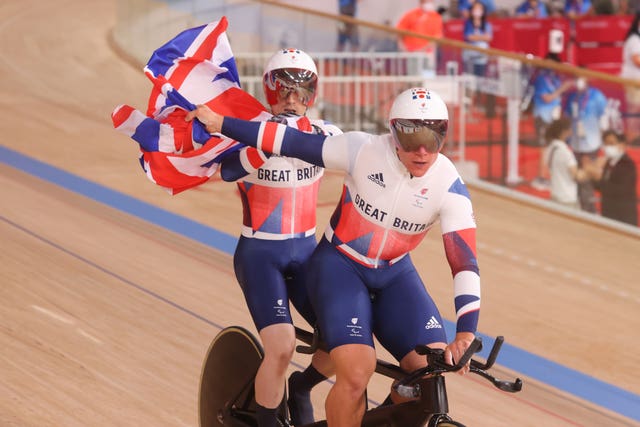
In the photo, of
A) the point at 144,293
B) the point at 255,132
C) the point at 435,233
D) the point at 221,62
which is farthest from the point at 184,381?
the point at 435,233

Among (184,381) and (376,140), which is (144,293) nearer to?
(184,381)

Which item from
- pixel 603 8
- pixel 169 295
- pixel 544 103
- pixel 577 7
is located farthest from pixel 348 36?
pixel 577 7

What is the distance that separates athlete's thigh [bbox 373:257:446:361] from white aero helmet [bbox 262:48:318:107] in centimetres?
74

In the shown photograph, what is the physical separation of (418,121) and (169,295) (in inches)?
128

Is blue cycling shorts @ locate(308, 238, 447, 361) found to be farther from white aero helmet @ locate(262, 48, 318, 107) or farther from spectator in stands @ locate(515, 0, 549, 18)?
spectator in stands @ locate(515, 0, 549, 18)

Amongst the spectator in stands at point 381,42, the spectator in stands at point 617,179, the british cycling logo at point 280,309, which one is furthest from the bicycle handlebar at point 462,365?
the spectator in stands at point 381,42

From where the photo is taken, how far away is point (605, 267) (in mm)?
6938

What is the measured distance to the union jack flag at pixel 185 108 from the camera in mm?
3691

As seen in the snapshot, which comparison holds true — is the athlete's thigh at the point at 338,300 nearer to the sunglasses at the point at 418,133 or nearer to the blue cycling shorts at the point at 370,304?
the blue cycling shorts at the point at 370,304

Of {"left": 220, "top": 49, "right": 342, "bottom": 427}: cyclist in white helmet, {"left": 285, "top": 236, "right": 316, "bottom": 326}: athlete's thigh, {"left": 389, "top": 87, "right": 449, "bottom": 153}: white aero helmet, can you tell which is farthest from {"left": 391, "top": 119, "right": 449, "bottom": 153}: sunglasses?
{"left": 285, "top": 236, "right": 316, "bottom": 326}: athlete's thigh

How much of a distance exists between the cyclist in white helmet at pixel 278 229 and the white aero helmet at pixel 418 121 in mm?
551

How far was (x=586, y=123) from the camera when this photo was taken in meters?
7.62

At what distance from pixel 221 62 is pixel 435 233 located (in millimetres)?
3831

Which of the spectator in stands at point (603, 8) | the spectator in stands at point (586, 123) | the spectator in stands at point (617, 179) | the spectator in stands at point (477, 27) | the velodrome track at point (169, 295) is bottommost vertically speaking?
the velodrome track at point (169, 295)
